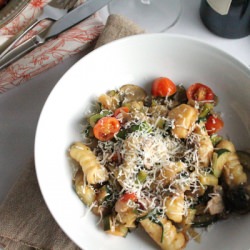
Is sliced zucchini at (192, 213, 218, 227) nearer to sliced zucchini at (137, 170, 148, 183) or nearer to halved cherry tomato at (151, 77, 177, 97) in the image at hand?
sliced zucchini at (137, 170, 148, 183)

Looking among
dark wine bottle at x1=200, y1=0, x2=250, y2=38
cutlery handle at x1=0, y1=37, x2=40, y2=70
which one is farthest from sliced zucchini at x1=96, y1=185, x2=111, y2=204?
dark wine bottle at x1=200, y1=0, x2=250, y2=38

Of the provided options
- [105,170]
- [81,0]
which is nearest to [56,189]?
[105,170]

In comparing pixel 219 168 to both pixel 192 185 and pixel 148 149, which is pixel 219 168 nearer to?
pixel 192 185

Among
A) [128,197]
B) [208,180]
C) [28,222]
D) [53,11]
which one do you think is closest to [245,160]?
[208,180]

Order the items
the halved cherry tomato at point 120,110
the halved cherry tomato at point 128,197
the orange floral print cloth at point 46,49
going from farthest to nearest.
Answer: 1. the orange floral print cloth at point 46,49
2. the halved cherry tomato at point 120,110
3. the halved cherry tomato at point 128,197

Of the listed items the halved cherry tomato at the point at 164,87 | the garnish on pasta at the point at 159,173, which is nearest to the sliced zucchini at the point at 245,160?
the garnish on pasta at the point at 159,173

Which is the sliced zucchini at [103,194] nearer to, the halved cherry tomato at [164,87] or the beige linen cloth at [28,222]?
the beige linen cloth at [28,222]

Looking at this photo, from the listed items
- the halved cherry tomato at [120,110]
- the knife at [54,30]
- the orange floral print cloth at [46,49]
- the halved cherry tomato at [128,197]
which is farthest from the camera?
the orange floral print cloth at [46,49]
